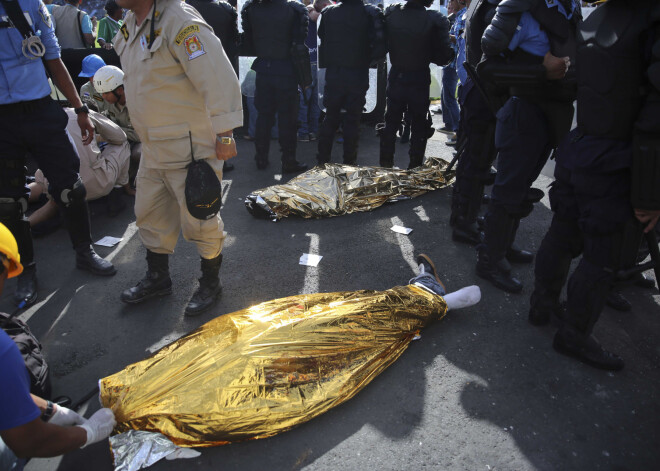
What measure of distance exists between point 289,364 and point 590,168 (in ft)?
5.63

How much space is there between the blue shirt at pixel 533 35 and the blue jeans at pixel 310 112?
4.93 m

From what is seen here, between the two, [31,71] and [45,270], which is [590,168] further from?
[45,270]

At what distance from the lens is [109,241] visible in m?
4.01

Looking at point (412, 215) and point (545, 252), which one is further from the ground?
point (545, 252)

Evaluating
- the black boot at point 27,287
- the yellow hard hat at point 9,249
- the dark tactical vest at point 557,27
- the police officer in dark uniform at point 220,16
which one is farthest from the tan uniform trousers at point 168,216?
the police officer in dark uniform at point 220,16

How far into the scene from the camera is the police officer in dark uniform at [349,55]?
5.11m

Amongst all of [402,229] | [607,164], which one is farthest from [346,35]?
[607,164]

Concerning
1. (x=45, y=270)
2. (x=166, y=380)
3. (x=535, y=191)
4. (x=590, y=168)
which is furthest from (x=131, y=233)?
(x=590, y=168)

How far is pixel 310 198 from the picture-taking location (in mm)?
4566

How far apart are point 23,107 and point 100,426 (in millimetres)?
2154

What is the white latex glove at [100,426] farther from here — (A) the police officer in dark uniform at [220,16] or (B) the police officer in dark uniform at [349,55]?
(A) the police officer in dark uniform at [220,16]

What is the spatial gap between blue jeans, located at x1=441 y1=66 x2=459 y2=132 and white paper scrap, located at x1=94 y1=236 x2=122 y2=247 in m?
5.13

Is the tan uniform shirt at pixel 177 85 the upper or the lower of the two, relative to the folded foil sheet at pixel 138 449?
upper

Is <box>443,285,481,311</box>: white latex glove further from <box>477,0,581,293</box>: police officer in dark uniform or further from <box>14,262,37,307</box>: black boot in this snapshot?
<box>14,262,37,307</box>: black boot
